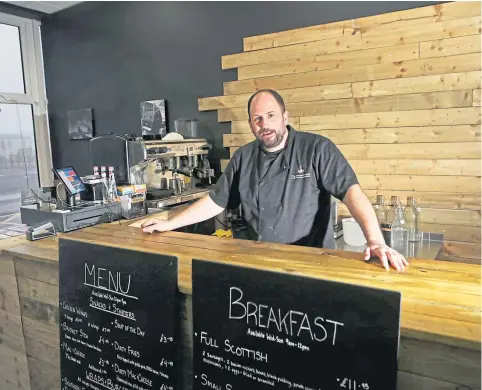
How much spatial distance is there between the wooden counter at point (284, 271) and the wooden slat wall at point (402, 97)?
195cm

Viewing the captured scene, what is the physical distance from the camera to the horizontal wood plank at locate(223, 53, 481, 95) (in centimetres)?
289

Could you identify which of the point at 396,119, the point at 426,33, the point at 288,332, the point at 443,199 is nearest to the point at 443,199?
the point at 443,199

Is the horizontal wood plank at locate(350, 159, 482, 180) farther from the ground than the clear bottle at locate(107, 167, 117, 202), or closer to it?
farther from the ground

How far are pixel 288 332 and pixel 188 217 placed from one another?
3.50 feet

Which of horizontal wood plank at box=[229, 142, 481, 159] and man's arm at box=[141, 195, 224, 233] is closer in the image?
man's arm at box=[141, 195, 224, 233]

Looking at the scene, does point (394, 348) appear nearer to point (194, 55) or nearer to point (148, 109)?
point (194, 55)

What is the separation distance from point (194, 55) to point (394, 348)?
12.9 feet

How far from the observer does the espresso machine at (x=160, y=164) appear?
11.3 feet

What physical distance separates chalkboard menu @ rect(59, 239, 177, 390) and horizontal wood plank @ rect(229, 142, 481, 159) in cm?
243

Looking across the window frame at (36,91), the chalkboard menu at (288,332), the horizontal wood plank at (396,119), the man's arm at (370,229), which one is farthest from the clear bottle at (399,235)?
the window frame at (36,91)

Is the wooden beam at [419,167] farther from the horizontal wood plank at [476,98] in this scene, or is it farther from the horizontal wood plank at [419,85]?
the horizontal wood plank at [419,85]

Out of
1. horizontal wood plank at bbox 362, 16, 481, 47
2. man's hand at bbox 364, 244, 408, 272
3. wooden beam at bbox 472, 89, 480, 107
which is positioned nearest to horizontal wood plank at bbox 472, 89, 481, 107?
wooden beam at bbox 472, 89, 480, 107

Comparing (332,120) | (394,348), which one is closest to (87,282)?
(394,348)

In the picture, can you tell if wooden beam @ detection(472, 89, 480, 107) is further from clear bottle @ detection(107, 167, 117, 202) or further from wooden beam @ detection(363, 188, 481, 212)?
clear bottle @ detection(107, 167, 117, 202)
